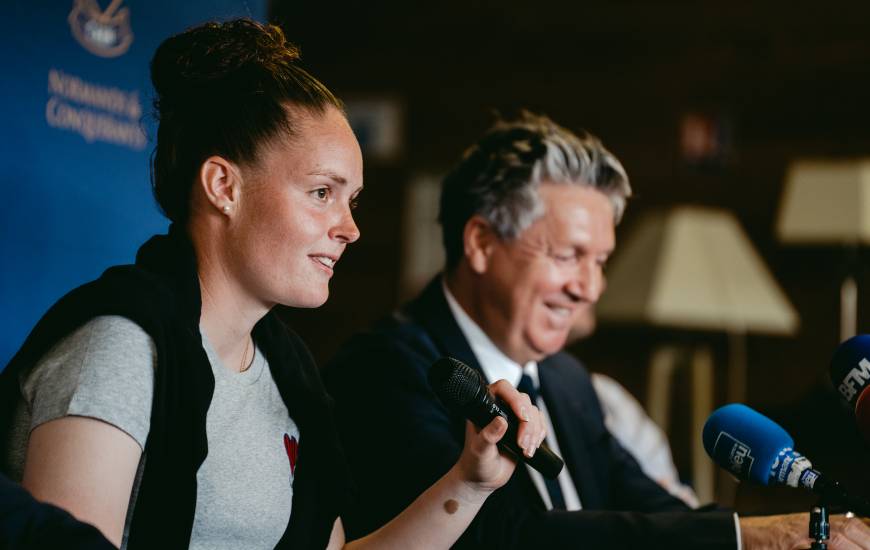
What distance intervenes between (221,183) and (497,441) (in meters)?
0.51

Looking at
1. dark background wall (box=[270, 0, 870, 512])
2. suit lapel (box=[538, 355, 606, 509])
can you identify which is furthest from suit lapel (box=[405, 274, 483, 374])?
→ dark background wall (box=[270, 0, 870, 512])

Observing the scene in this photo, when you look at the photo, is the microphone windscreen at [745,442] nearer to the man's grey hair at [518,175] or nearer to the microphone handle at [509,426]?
the microphone handle at [509,426]

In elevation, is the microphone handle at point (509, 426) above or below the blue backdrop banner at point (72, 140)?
below

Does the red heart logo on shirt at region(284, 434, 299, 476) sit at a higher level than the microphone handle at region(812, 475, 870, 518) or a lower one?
higher

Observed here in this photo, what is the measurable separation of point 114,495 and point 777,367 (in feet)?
12.8

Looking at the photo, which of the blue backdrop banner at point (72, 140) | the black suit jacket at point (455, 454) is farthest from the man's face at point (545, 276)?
the blue backdrop banner at point (72, 140)

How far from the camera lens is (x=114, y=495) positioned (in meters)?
1.14

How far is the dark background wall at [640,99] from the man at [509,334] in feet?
6.82

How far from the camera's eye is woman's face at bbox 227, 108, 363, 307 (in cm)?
138

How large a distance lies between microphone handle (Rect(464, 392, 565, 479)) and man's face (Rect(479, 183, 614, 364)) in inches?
28.7

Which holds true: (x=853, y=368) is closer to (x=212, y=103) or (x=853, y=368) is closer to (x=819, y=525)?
(x=819, y=525)

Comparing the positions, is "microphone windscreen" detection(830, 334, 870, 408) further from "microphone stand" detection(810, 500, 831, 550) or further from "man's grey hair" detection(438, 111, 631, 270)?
"man's grey hair" detection(438, 111, 631, 270)

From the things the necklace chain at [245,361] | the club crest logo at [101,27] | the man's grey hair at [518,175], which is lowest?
the necklace chain at [245,361]

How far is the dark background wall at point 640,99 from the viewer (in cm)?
451
